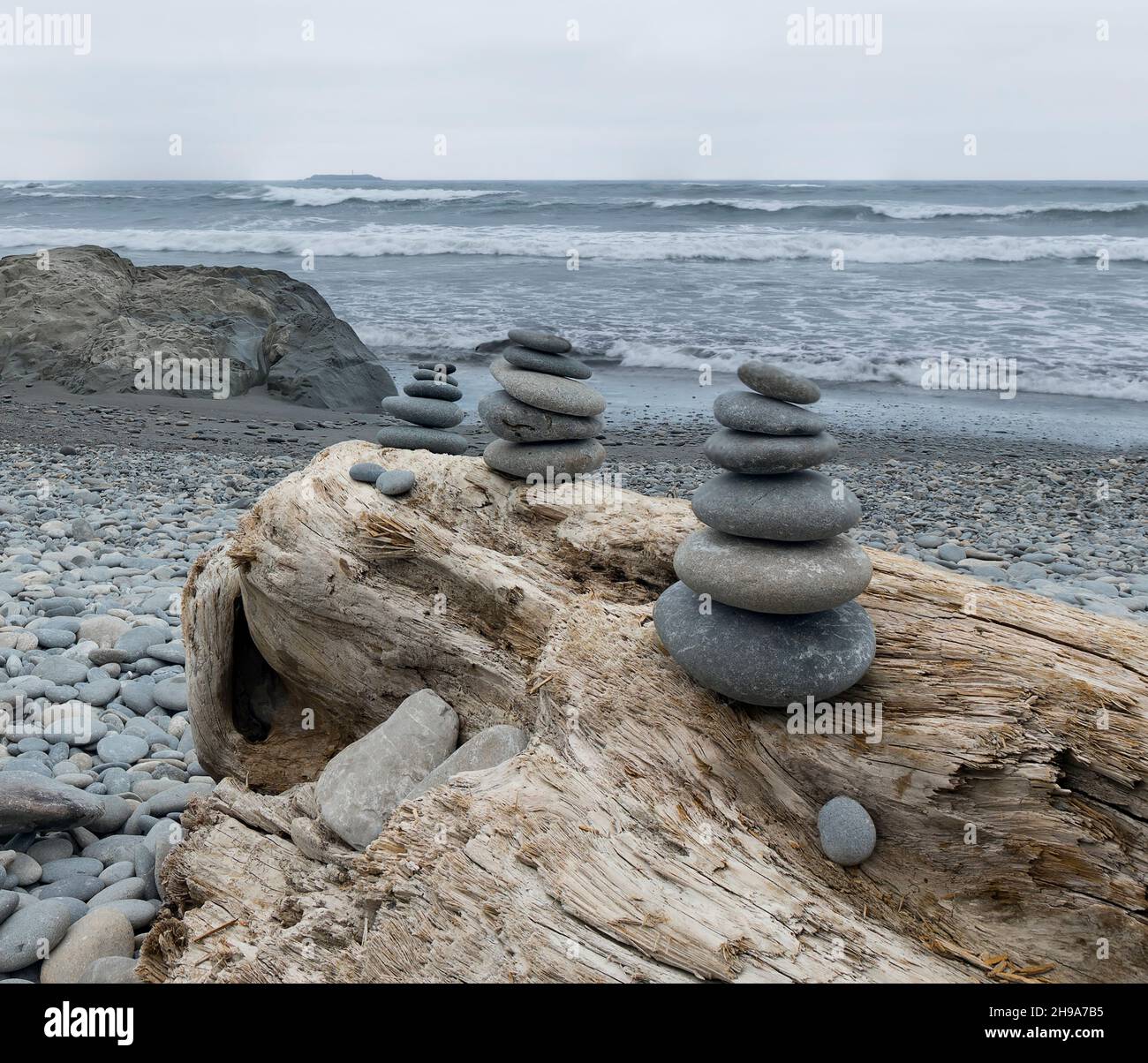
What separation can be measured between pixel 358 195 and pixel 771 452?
49.7 m

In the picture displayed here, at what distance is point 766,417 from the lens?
371 cm

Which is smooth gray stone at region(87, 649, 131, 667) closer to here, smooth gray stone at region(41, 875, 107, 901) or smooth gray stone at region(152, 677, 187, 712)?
smooth gray stone at region(152, 677, 187, 712)

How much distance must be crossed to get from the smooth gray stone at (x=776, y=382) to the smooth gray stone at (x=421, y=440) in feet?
11.1

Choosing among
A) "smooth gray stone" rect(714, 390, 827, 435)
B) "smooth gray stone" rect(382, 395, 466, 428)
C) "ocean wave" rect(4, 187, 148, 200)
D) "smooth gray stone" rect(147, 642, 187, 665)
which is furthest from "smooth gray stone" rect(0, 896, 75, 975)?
"ocean wave" rect(4, 187, 148, 200)

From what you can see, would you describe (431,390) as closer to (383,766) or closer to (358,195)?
(383,766)

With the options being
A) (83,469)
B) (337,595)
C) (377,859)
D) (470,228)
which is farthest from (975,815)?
(470,228)

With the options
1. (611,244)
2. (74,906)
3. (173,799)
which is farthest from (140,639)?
(611,244)

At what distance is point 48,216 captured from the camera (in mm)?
47500

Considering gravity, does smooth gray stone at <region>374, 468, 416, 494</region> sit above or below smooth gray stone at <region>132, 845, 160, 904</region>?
above

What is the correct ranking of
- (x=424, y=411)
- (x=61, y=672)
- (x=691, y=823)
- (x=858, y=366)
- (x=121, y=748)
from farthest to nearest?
(x=858, y=366)
(x=424, y=411)
(x=61, y=672)
(x=121, y=748)
(x=691, y=823)

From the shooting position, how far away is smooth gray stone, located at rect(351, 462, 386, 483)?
5.31m

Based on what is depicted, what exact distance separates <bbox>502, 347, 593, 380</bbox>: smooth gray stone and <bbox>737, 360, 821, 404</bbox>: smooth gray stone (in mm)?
2068

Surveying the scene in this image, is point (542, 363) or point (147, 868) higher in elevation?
point (542, 363)
